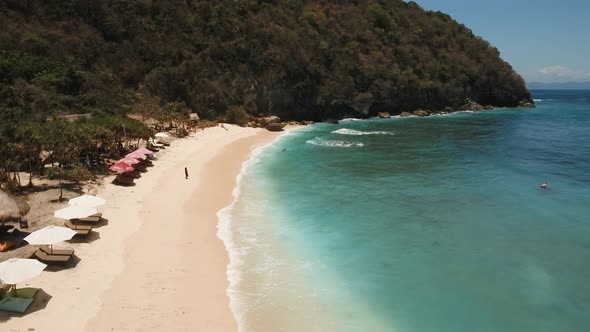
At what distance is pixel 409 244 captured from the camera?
65.2 feet

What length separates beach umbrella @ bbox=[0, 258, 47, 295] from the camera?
12.6 meters

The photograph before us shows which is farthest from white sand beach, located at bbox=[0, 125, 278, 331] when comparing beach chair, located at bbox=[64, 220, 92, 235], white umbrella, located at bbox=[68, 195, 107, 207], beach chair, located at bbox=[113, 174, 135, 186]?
white umbrella, located at bbox=[68, 195, 107, 207]

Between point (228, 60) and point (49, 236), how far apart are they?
176ft

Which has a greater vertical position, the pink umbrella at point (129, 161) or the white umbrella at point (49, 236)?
the pink umbrella at point (129, 161)

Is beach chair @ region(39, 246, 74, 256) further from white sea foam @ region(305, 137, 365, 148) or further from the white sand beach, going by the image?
white sea foam @ region(305, 137, 365, 148)

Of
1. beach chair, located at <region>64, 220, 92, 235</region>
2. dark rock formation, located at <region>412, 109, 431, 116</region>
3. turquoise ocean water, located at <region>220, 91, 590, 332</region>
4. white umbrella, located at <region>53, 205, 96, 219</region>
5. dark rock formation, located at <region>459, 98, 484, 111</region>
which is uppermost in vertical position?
dark rock formation, located at <region>459, 98, 484, 111</region>

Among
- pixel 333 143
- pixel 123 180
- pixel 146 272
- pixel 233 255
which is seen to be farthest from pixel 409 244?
pixel 333 143

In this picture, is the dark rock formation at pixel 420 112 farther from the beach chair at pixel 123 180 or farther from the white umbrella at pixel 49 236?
the white umbrella at pixel 49 236

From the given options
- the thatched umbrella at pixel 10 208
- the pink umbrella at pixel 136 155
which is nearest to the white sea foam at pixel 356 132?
the pink umbrella at pixel 136 155

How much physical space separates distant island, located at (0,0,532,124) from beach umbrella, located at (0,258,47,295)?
20389mm

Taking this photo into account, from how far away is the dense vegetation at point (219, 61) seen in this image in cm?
4659

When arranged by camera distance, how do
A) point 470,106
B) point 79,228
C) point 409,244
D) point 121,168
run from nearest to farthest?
1. point 79,228
2. point 409,244
3. point 121,168
4. point 470,106

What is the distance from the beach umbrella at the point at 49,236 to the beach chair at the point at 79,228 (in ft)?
7.14

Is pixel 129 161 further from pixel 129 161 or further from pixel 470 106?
pixel 470 106
